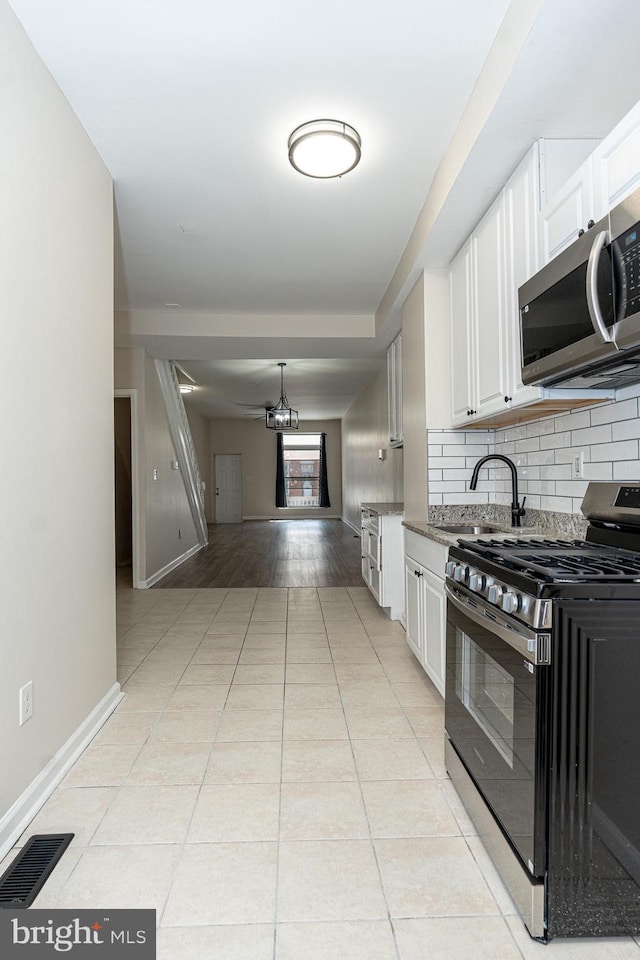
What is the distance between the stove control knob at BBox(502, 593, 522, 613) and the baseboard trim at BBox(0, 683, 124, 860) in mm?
1656

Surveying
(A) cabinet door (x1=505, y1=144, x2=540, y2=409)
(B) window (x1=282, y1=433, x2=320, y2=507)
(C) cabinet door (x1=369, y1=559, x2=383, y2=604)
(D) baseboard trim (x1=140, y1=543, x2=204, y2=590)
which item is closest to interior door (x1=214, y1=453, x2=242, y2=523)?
(B) window (x1=282, y1=433, x2=320, y2=507)

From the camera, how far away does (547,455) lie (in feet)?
9.70

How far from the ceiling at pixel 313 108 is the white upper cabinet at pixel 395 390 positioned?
3.02 feet

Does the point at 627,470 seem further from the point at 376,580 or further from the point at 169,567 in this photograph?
the point at 169,567

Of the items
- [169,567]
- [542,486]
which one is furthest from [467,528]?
[169,567]

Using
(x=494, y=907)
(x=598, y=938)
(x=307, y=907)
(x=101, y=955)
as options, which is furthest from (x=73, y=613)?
(x=598, y=938)

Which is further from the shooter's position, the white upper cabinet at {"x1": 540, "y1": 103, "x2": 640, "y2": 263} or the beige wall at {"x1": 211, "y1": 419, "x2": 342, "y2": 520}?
the beige wall at {"x1": 211, "y1": 419, "x2": 342, "y2": 520}

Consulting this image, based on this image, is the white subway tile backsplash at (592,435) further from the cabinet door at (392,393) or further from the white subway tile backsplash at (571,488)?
the cabinet door at (392,393)

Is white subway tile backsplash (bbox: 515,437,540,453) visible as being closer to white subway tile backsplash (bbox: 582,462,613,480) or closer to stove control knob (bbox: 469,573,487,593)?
white subway tile backsplash (bbox: 582,462,613,480)

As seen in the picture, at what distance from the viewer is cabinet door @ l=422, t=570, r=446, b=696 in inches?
109

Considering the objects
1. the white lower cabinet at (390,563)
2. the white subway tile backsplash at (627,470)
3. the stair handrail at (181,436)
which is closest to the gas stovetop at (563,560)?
the white subway tile backsplash at (627,470)

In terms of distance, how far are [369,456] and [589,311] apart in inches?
313

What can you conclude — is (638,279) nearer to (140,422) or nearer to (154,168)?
(154,168)

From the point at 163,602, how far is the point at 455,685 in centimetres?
381
